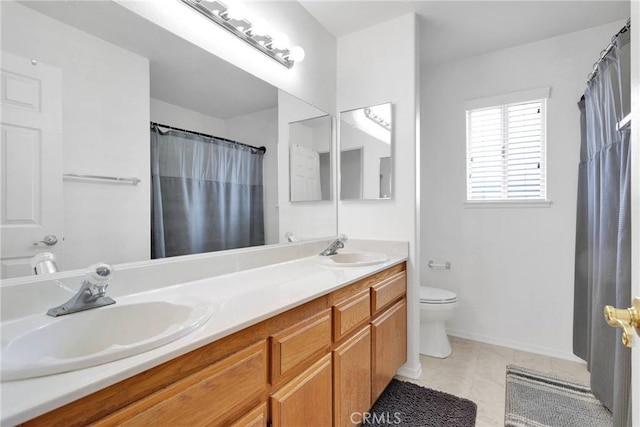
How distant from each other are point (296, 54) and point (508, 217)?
2064 mm

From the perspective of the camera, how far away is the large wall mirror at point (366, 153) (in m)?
2.13

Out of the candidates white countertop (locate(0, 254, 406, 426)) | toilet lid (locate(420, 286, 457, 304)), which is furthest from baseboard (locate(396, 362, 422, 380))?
white countertop (locate(0, 254, 406, 426))

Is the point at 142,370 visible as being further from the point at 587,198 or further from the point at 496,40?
the point at 496,40

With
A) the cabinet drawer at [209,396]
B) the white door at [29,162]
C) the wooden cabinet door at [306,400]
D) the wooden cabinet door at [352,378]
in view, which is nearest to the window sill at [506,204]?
the wooden cabinet door at [352,378]

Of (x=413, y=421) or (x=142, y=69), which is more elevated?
(x=142, y=69)

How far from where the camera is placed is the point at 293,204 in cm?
195

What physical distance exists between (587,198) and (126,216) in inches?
106

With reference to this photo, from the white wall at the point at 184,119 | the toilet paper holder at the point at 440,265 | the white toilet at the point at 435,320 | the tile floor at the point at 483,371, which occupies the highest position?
the white wall at the point at 184,119

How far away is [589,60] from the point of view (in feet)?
7.27

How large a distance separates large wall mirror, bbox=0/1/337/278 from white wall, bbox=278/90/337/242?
21 centimetres

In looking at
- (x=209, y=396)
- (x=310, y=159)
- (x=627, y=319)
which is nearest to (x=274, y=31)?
(x=310, y=159)

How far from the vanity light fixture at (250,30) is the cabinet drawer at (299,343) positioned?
55.0 inches

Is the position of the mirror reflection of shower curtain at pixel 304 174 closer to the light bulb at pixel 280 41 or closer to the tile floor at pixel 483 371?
the light bulb at pixel 280 41

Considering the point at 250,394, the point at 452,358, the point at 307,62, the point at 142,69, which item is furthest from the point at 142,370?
the point at 452,358
